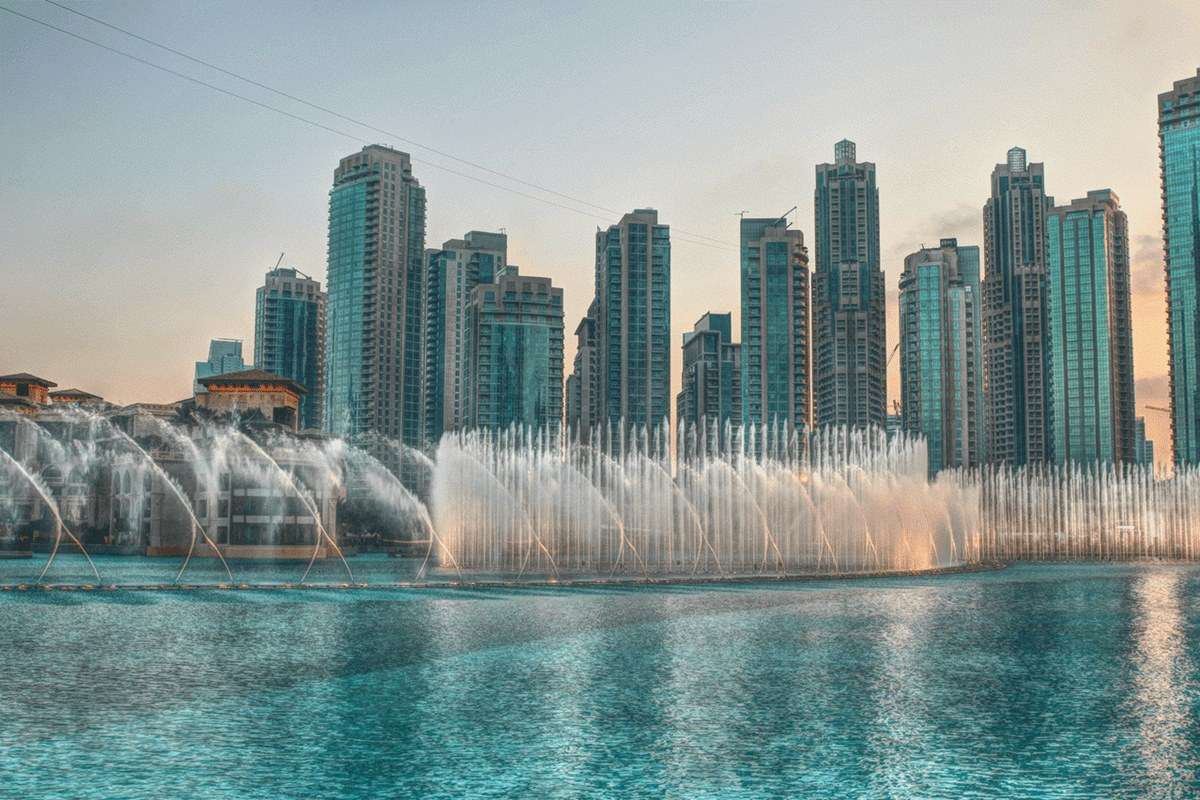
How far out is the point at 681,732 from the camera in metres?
23.8

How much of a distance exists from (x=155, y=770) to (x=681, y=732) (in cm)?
1050

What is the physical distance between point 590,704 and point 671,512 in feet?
225

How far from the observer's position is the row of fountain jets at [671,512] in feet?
299

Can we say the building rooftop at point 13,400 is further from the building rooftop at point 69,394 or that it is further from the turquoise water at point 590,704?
the turquoise water at point 590,704

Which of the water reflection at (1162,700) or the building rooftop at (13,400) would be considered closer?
the water reflection at (1162,700)

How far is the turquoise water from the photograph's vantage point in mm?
20078

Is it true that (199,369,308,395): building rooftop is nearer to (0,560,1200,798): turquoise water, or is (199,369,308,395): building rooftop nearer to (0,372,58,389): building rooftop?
(0,372,58,389): building rooftop

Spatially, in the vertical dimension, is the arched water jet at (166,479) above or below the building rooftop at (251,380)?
below

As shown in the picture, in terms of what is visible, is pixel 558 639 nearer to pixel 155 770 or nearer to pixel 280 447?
pixel 155 770

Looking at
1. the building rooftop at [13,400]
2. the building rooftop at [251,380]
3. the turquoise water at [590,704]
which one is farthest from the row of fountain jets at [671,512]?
the turquoise water at [590,704]

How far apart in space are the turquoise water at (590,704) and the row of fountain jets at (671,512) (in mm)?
28776

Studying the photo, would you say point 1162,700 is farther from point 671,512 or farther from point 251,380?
point 251,380

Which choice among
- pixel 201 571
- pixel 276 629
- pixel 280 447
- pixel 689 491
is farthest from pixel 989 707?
pixel 280 447

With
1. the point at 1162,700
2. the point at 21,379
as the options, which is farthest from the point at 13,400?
the point at 1162,700
